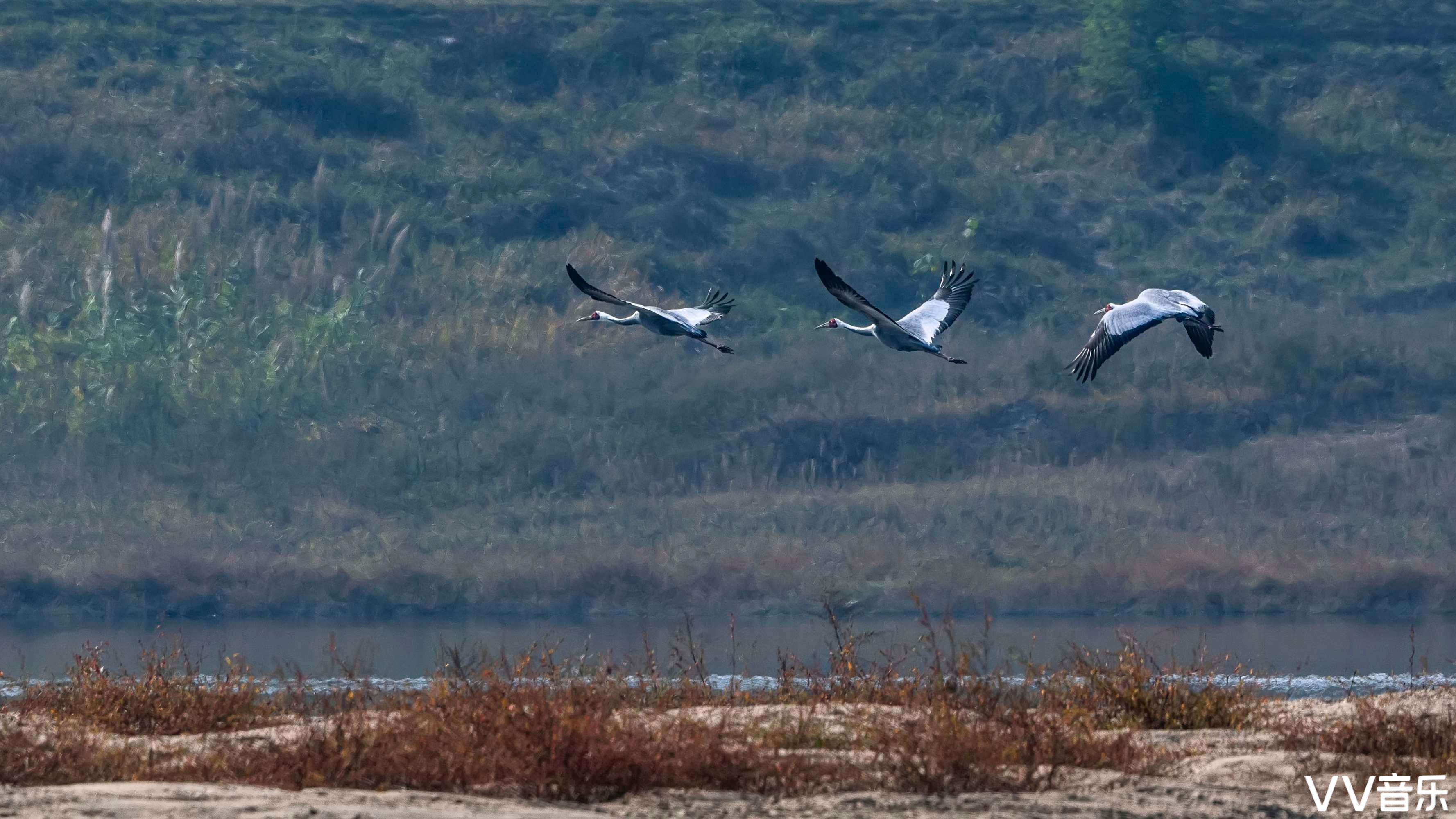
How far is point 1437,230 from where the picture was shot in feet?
252

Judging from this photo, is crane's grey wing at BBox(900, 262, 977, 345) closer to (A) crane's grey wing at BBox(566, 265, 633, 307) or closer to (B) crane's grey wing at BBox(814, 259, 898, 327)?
(A) crane's grey wing at BBox(566, 265, 633, 307)

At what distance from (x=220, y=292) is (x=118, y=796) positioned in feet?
193

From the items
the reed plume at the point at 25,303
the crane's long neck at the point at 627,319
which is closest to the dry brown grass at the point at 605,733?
the crane's long neck at the point at 627,319

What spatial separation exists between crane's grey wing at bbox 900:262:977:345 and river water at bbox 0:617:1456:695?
1070cm

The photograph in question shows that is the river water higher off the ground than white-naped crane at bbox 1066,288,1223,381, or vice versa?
white-naped crane at bbox 1066,288,1223,381

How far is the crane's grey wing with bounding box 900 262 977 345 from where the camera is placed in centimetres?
2772

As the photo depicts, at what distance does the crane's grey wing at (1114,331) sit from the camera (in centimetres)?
2519

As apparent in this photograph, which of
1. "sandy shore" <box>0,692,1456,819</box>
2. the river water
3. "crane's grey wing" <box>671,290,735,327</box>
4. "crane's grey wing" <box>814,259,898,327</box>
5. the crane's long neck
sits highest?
"crane's grey wing" <box>814,259,898,327</box>

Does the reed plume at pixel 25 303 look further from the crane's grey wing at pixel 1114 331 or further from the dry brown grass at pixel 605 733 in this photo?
the dry brown grass at pixel 605 733

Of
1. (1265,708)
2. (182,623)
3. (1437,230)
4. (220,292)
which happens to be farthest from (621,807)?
(1437,230)

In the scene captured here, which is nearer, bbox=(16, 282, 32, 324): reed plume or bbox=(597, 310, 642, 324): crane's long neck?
bbox=(597, 310, 642, 324): crane's long neck

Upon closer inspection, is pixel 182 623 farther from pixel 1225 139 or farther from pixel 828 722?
pixel 828 722

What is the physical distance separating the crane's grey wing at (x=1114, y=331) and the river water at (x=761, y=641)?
40.3 feet

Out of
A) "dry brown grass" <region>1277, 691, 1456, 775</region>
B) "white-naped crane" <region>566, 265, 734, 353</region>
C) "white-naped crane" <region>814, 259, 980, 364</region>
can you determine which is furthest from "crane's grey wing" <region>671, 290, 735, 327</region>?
"dry brown grass" <region>1277, 691, 1456, 775</region>
